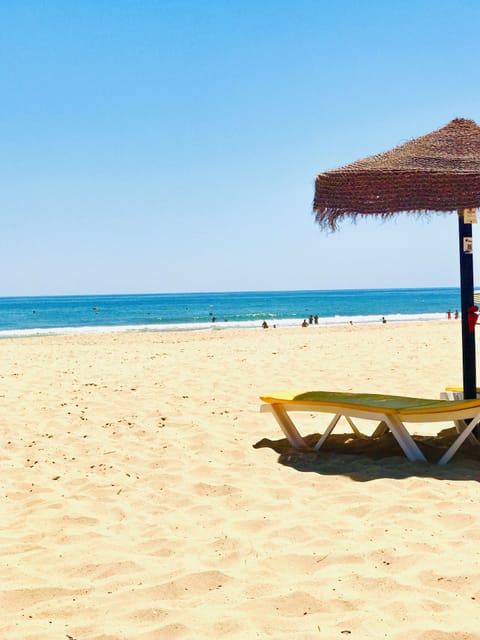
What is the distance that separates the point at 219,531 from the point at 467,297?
297 cm

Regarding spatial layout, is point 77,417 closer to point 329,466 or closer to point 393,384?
point 329,466

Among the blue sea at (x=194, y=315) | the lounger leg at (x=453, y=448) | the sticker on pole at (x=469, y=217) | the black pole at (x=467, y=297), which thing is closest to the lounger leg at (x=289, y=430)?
the lounger leg at (x=453, y=448)

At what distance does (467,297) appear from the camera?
18.0 feet

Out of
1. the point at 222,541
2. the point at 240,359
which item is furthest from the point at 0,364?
the point at 222,541

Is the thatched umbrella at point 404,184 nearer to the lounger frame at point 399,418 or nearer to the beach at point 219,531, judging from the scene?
the lounger frame at point 399,418

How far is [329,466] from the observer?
5059 mm

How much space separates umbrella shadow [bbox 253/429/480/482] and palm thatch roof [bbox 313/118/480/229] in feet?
5.96

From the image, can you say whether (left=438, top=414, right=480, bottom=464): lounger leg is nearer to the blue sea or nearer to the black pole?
the black pole

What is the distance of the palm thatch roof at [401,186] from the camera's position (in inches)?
184

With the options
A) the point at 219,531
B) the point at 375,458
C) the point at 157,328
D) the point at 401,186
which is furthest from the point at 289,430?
the point at 157,328

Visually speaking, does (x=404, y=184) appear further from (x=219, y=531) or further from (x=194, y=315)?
(x=194, y=315)

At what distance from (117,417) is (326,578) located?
4.24 meters

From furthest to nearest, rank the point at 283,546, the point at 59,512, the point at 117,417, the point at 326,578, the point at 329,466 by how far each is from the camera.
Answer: the point at 117,417
the point at 329,466
the point at 59,512
the point at 283,546
the point at 326,578

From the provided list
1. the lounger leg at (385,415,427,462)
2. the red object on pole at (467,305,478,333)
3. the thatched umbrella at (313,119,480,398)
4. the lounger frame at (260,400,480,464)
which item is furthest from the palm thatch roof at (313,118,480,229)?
the lounger leg at (385,415,427,462)
